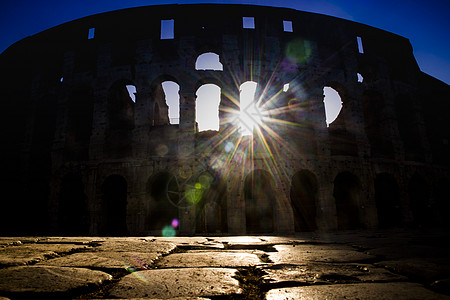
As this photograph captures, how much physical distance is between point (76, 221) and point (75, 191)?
1.42 metres

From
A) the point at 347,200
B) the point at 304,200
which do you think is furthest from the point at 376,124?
the point at 304,200

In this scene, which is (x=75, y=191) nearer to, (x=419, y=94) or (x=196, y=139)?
(x=196, y=139)

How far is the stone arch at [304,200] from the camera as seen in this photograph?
11.6 meters

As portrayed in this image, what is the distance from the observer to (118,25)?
43.1ft

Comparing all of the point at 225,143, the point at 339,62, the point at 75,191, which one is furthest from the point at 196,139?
the point at 339,62

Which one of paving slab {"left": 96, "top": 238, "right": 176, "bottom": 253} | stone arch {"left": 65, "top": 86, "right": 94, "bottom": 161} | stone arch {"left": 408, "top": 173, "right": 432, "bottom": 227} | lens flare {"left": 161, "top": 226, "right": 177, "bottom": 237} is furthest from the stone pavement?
stone arch {"left": 408, "top": 173, "right": 432, "bottom": 227}

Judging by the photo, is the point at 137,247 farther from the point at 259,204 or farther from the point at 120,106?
the point at 120,106

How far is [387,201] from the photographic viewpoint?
1290 cm

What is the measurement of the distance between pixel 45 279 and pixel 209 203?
10683 mm

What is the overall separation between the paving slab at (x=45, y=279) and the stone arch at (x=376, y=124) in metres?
13.6

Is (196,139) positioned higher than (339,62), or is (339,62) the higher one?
(339,62)

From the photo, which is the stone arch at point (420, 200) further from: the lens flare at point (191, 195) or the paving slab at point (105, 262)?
the paving slab at point (105, 262)

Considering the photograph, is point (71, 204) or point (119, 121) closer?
point (71, 204)

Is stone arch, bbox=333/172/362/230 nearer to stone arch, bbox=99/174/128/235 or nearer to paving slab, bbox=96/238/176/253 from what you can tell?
stone arch, bbox=99/174/128/235
